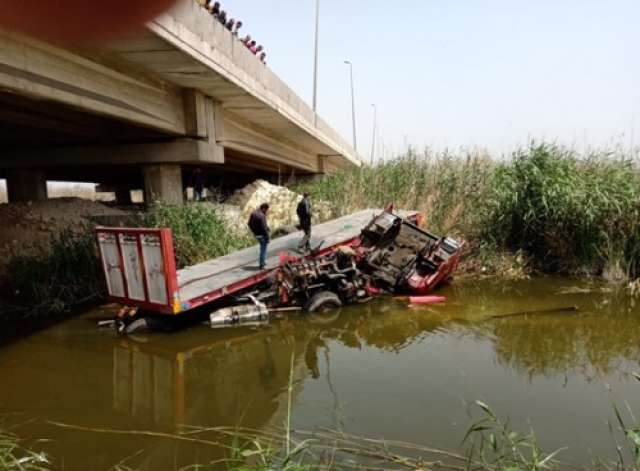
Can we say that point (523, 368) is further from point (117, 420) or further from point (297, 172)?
point (297, 172)

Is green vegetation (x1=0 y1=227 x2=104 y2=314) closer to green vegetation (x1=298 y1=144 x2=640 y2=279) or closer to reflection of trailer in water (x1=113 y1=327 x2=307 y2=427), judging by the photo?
reflection of trailer in water (x1=113 y1=327 x2=307 y2=427)

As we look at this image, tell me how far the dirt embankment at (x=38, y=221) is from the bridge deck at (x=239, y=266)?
3129 millimetres

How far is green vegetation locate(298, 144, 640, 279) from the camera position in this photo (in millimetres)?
10188

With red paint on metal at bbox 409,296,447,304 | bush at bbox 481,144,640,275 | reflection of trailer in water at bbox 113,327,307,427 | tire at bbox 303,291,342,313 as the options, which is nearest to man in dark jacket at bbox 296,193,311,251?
tire at bbox 303,291,342,313

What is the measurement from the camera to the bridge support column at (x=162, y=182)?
11102 millimetres

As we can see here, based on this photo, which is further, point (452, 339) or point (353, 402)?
point (452, 339)

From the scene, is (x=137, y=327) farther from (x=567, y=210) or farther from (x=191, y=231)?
(x=567, y=210)

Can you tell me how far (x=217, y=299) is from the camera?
307 inches

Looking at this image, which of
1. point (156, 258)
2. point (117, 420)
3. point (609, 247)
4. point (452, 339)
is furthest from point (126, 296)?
point (609, 247)

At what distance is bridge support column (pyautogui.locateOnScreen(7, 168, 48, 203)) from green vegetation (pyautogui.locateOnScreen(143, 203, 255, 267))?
17.3 ft

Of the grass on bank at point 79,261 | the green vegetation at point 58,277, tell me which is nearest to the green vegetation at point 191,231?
the grass on bank at point 79,261

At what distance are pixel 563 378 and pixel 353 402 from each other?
7.80 ft

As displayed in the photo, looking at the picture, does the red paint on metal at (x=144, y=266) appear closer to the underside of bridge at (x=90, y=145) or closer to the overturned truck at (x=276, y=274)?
the overturned truck at (x=276, y=274)

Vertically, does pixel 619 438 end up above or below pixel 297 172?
below
